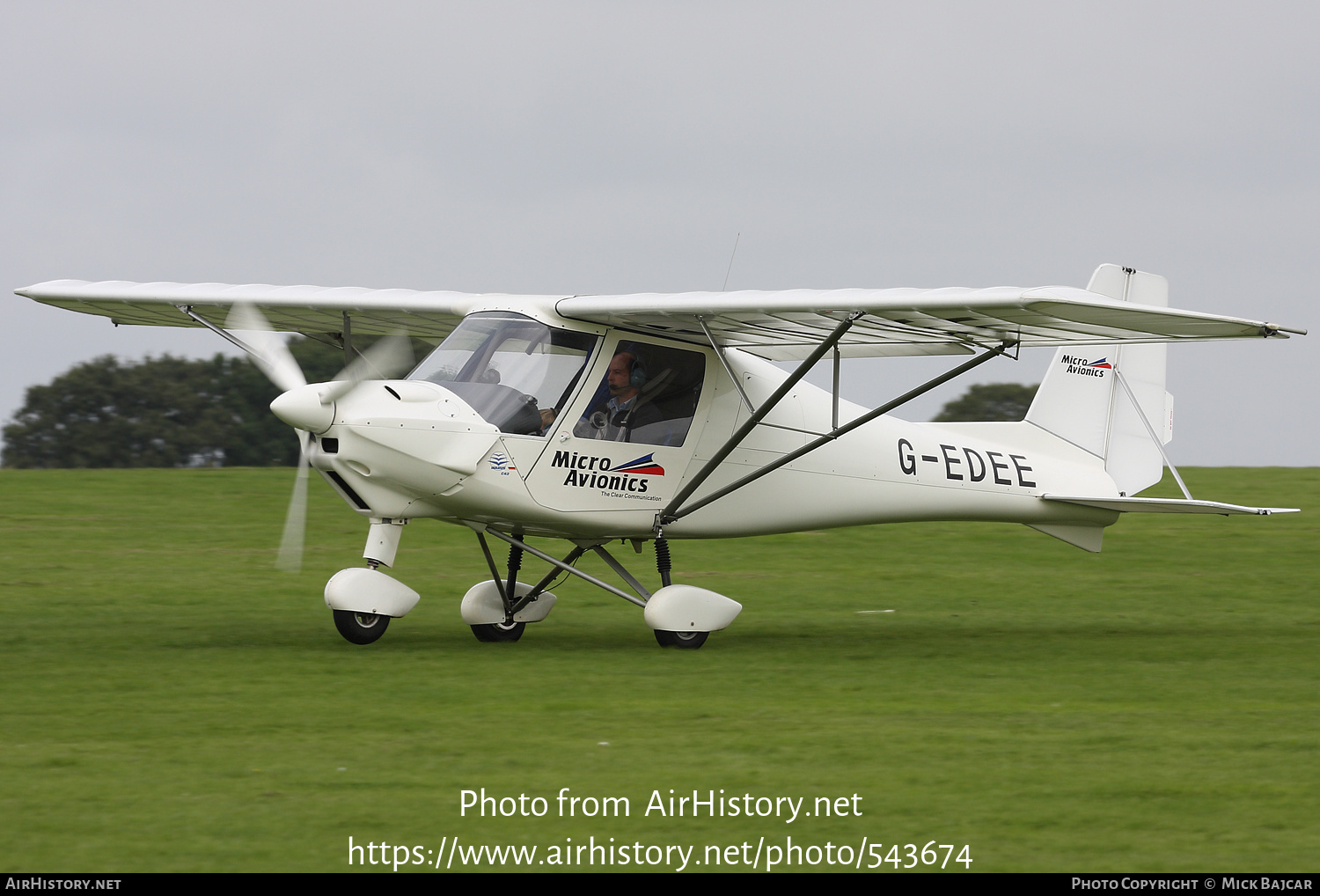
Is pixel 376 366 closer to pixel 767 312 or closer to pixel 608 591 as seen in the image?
pixel 608 591

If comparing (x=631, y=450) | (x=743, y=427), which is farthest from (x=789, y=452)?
(x=631, y=450)

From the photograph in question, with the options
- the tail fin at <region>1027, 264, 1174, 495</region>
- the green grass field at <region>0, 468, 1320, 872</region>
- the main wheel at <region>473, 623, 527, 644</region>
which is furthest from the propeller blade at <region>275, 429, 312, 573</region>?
the tail fin at <region>1027, 264, 1174, 495</region>

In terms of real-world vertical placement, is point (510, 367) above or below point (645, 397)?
below

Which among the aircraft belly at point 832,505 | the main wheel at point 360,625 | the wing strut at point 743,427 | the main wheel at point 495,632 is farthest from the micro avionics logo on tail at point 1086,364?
the main wheel at point 360,625

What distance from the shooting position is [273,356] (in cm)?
1148

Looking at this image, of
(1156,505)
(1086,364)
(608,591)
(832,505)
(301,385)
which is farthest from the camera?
(1086,364)

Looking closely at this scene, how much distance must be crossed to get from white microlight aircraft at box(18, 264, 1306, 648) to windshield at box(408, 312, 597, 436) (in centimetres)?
2

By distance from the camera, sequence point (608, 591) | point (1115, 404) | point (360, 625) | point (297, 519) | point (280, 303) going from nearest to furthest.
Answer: point (297, 519), point (360, 625), point (608, 591), point (280, 303), point (1115, 404)

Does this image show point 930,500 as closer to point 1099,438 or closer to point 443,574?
point 1099,438

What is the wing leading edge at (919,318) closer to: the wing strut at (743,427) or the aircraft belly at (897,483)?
the wing strut at (743,427)

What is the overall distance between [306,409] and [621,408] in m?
2.84

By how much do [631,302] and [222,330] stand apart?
4.07 metres

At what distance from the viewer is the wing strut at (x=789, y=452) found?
38.2ft
